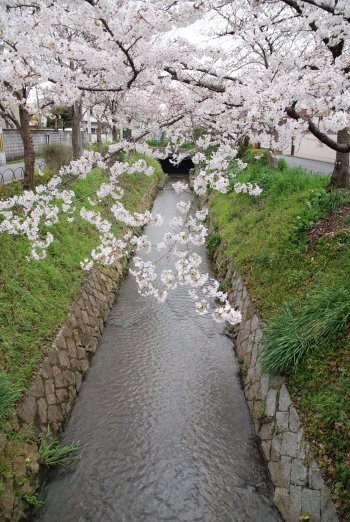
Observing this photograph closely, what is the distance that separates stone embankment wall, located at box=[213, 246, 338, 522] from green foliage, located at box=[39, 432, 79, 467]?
9.30 feet

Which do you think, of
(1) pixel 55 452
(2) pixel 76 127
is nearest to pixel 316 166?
(2) pixel 76 127

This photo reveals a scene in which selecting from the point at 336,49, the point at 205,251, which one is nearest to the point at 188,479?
the point at 336,49

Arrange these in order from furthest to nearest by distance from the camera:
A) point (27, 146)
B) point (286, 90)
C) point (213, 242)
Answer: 1. point (213, 242)
2. point (27, 146)
3. point (286, 90)

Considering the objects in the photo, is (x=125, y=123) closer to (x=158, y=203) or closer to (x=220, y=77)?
(x=158, y=203)

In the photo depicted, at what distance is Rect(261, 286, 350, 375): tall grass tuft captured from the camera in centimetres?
488

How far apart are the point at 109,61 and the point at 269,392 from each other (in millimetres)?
5459

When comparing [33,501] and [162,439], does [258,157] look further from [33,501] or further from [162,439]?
[33,501]

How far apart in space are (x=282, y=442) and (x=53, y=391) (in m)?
3.51

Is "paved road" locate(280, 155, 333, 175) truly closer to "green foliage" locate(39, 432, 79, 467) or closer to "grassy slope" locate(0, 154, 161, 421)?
"grassy slope" locate(0, 154, 161, 421)

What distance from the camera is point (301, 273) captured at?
6539 millimetres

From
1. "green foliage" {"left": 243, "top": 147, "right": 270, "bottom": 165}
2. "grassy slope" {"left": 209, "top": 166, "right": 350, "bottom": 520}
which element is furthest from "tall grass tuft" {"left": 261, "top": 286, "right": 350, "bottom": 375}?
"green foliage" {"left": 243, "top": 147, "right": 270, "bottom": 165}

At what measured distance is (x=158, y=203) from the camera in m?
22.1

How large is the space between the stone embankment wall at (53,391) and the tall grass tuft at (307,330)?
10.9 feet

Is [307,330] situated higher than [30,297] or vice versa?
[307,330]
